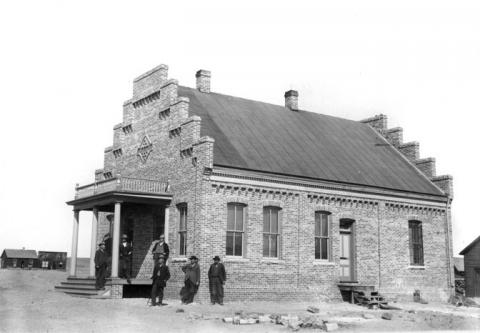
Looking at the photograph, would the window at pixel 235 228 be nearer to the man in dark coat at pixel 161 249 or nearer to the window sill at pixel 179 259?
the window sill at pixel 179 259

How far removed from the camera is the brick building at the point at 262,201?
2272cm

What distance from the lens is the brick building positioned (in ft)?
74.5

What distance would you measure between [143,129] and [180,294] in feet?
26.1

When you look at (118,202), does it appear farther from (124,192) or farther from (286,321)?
(286,321)

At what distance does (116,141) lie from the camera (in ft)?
93.6

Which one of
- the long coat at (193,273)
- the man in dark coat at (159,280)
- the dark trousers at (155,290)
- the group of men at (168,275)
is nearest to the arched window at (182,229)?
the group of men at (168,275)

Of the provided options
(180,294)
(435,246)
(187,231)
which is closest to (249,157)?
(187,231)

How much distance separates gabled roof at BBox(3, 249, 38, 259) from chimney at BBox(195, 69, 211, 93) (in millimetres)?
35630

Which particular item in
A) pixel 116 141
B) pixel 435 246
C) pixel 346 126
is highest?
pixel 346 126

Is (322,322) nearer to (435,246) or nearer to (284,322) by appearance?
(284,322)

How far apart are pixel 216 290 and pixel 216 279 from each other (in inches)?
16.0

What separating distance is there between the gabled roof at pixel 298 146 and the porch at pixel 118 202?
9.19ft

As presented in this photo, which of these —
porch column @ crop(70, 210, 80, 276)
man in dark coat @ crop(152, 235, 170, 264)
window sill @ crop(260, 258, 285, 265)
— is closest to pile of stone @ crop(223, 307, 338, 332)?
man in dark coat @ crop(152, 235, 170, 264)


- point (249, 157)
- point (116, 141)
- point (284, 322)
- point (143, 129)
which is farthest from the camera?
point (116, 141)
